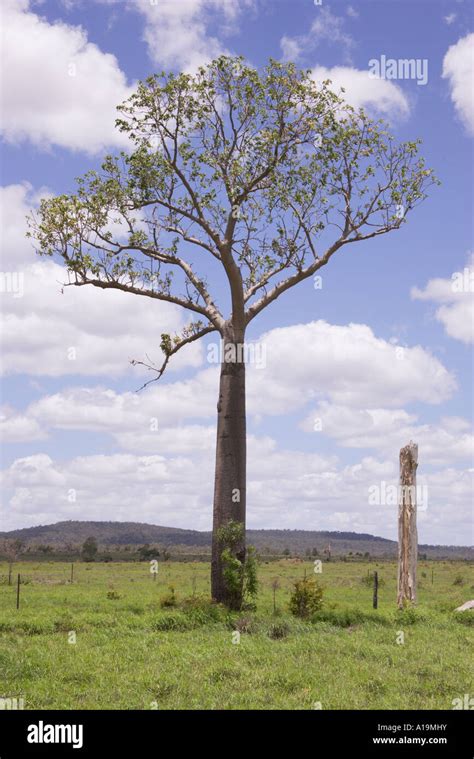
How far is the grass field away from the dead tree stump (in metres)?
1.13

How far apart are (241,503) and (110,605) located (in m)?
9.67

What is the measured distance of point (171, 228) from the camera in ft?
73.3

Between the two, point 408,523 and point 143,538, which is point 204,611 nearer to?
point 408,523

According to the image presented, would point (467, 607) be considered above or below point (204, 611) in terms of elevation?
below

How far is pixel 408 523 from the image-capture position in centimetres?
2139

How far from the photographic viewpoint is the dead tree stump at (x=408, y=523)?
70.0 feet

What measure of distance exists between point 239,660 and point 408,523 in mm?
9893

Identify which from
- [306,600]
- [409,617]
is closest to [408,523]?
[409,617]
